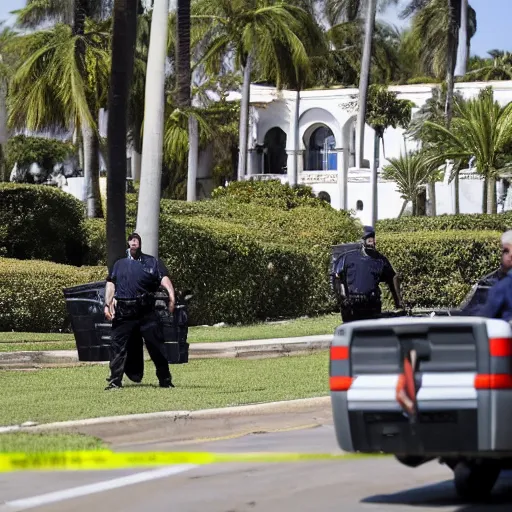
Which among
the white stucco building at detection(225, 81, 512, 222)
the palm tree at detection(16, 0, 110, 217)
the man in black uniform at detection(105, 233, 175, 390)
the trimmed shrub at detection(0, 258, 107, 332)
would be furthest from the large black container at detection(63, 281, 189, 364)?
the white stucco building at detection(225, 81, 512, 222)

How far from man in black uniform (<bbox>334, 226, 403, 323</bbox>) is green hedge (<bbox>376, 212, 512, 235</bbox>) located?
15995 millimetres

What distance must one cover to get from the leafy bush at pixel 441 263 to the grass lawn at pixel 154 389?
318 inches

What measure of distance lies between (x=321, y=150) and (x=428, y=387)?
6064 cm

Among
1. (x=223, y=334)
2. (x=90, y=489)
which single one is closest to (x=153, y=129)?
A: (x=223, y=334)

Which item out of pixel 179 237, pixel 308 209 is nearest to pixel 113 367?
pixel 179 237

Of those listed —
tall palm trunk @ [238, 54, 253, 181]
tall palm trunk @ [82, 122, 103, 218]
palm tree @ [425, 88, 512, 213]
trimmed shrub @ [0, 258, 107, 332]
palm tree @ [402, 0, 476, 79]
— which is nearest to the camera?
trimmed shrub @ [0, 258, 107, 332]

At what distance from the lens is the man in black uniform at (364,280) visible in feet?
51.4

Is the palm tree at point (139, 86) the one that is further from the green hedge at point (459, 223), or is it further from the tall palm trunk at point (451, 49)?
the tall palm trunk at point (451, 49)

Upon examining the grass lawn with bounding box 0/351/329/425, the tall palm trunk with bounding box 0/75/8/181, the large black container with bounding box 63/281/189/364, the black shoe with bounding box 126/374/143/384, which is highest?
the tall palm trunk with bounding box 0/75/8/181

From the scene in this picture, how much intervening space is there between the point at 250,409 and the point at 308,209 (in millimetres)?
19207

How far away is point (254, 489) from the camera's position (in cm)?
909

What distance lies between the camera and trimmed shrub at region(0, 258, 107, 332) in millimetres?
22562

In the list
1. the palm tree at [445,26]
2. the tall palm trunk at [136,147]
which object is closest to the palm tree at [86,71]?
the tall palm trunk at [136,147]

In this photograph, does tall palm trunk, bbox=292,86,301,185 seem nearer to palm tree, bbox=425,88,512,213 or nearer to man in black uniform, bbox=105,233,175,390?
palm tree, bbox=425,88,512,213
